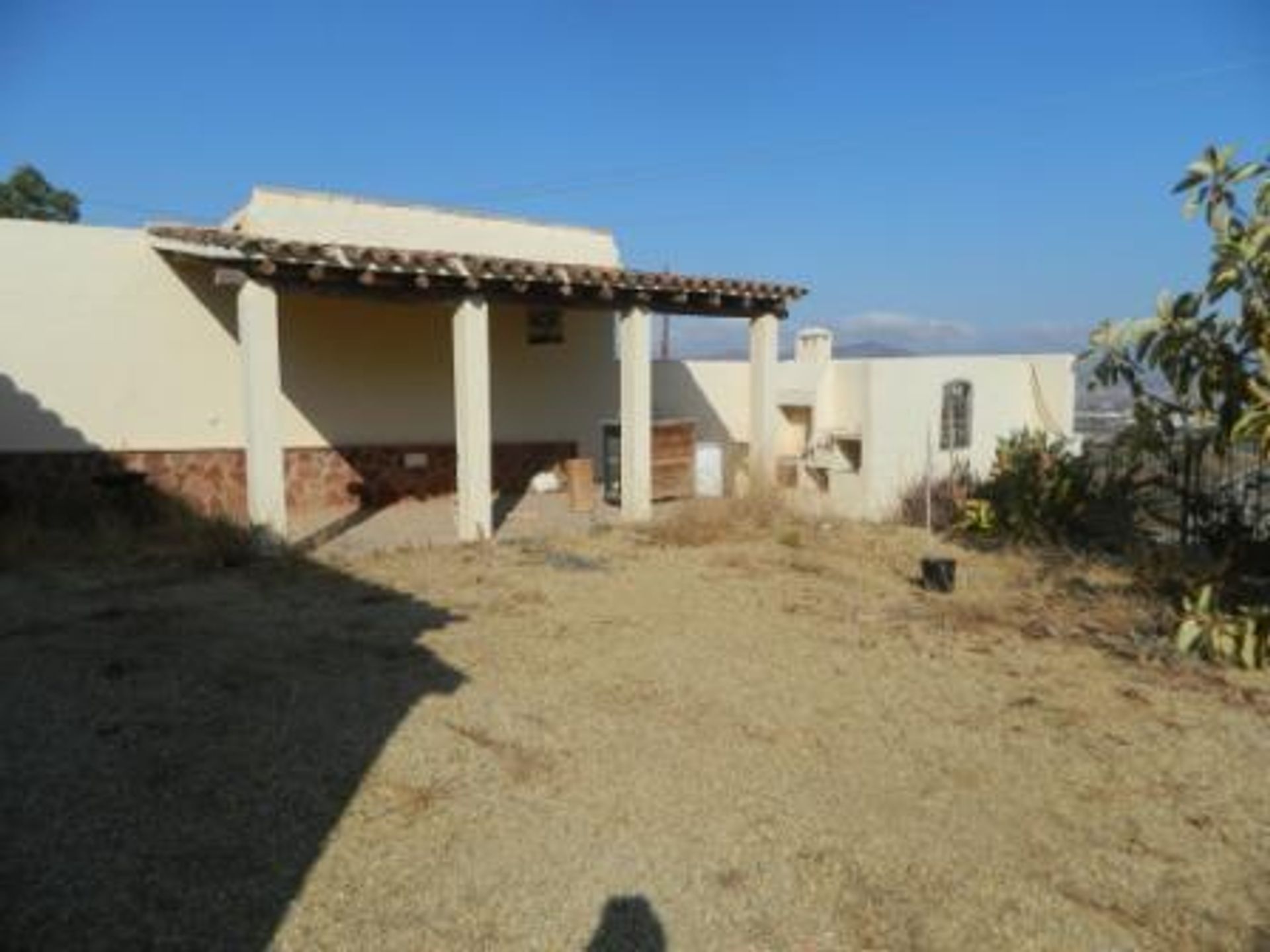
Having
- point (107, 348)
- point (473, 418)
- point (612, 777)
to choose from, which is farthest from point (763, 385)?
point (612, 777)

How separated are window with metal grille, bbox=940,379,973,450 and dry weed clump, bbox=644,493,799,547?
3984 millimetres

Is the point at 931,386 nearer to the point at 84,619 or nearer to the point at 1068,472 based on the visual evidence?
the point at 1068,472

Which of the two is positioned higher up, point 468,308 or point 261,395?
point 468,308

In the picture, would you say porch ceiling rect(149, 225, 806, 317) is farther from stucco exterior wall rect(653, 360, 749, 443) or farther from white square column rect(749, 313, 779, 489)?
stucco exterior wall rect(653, 360, 749, 443)


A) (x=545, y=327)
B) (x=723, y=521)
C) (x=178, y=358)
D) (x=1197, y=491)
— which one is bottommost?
(x=723, y=521)

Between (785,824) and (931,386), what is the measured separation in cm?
1194

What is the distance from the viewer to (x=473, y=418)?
10203mm

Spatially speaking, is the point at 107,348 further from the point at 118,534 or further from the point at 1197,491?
the point at 1197,491

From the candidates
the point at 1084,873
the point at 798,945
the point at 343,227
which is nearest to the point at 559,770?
the point at 798,945

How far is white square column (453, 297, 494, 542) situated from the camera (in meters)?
10.2

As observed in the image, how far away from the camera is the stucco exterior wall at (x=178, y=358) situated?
10.4 meters

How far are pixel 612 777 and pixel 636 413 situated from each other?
26.1 feet

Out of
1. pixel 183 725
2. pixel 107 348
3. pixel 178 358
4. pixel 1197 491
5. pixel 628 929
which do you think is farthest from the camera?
pixel 178 358

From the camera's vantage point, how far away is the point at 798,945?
304cm
